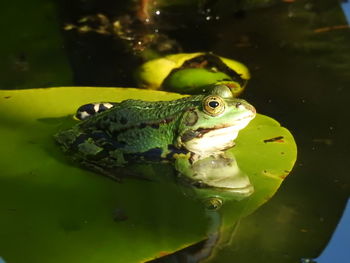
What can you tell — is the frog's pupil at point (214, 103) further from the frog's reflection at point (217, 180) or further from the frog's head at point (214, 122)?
the frog's reflection at point (217, 180)

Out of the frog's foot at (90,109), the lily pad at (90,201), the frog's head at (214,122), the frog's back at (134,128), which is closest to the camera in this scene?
the lily pad at (90,201)

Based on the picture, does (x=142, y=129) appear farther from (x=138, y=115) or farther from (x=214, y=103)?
(x=214, y=103)

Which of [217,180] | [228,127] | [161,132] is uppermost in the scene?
[228,127]

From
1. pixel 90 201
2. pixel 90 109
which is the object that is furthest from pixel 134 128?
pixel 90 201

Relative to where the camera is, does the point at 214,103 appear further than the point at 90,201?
Yes

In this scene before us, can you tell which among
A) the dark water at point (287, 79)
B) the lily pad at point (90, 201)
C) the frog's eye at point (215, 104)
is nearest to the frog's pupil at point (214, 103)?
the frog's eye at point (215, 104)

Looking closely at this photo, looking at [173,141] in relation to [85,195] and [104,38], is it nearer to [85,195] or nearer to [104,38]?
[85,195]

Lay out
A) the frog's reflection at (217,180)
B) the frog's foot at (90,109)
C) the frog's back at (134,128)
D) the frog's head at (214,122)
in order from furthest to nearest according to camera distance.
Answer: the frog's foot at (90,109) < the frog's back at (134,128) < the frog's head at (214,122) < the frog's reflection at (217,180)

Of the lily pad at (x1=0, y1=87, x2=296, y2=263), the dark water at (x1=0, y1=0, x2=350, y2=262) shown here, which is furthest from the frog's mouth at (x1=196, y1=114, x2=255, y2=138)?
the dark water at (x1=0, y1=0, x2=350, y2=262)
